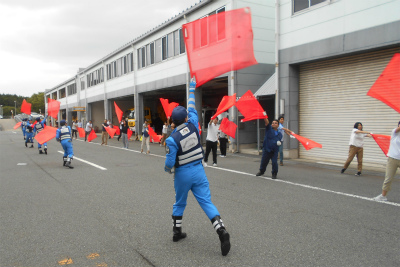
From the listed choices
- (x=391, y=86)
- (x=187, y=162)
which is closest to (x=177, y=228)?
(x=187, y=162)

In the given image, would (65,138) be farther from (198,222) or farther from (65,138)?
(198,222)

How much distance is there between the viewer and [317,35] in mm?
11867

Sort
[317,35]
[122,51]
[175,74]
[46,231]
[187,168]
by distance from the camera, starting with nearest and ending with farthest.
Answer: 1. [187,168]
2. [46,231]
3. [317,35]
4. [175,74]
5. [122,51]

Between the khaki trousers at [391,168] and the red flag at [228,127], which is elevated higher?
the red flag at [228,127]

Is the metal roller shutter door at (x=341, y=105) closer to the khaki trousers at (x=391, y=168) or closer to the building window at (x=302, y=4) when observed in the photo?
the building window at (x=302, y=4)

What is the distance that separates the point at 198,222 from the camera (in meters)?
4.98

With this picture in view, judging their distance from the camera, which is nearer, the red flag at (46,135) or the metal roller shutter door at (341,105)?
the metal roller shutter door at (341,105)

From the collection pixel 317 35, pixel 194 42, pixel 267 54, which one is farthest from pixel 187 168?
pixel 267 54

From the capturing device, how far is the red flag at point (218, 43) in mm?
5816

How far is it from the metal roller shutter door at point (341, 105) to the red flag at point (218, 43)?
6.61 meters

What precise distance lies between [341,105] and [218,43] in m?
7.59

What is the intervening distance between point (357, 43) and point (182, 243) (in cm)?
963

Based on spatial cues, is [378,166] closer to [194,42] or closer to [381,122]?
[381,122]

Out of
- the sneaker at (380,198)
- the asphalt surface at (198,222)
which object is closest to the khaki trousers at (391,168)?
the sneaker at (380,198)
